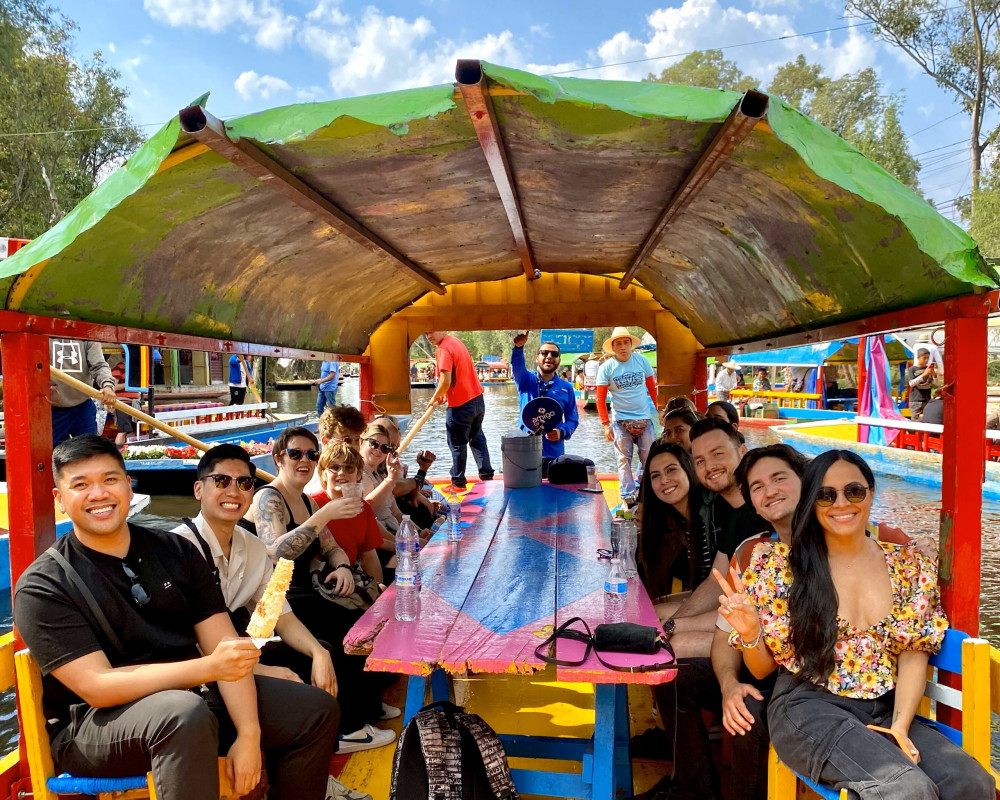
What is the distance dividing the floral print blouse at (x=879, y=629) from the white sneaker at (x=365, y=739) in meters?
1.94

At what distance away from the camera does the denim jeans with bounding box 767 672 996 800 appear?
1815 mm

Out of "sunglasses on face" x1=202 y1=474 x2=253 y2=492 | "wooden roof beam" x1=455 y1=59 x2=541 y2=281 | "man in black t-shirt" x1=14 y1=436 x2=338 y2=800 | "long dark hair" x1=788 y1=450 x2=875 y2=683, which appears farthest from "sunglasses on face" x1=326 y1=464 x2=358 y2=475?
"long dark hair" x1=788 y1=450 x2=875 y2=683

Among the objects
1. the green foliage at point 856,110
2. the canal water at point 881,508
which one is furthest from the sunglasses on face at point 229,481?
the green foliage at point 856,110

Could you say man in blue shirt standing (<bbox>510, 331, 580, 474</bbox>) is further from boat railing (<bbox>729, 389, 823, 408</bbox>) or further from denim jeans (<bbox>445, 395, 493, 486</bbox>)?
boat railing (<bbox>729, 389, 823, 408</bbox>)

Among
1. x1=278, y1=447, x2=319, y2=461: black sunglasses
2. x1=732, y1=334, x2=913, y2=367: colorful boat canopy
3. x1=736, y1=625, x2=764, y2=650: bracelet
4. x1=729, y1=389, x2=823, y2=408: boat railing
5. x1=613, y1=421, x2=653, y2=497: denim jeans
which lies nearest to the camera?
x1=736, y1=625, x2=764, y2=650: bracelet

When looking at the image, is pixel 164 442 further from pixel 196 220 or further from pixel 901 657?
pixel 901 657

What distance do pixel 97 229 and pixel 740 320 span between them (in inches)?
162

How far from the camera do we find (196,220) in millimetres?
2795

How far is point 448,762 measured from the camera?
91.0 inches

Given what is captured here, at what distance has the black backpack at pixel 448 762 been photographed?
2.29 m

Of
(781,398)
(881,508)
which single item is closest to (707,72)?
(781,398)

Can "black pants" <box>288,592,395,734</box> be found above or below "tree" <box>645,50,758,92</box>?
below

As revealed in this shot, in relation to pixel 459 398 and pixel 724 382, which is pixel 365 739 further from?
pixel 724 382

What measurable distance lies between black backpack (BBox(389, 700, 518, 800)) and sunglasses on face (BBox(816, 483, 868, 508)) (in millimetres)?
1459
